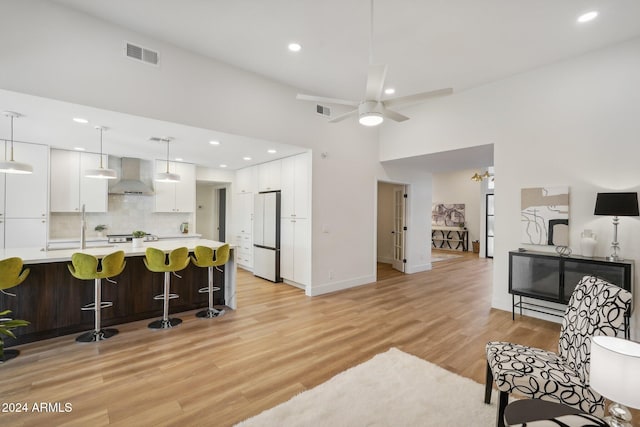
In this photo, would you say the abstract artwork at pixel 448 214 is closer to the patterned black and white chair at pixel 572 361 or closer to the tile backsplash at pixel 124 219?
the tile backsplash at pixel 124 219

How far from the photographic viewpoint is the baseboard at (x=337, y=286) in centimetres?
527

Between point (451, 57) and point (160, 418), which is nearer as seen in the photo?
point (160, 418)

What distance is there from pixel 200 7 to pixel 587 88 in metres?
4.94

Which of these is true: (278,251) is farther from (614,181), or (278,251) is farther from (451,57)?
(614,181)

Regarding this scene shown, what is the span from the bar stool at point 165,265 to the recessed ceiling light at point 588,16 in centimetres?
540

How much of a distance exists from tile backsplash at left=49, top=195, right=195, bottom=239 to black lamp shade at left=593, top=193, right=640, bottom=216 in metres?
7.59

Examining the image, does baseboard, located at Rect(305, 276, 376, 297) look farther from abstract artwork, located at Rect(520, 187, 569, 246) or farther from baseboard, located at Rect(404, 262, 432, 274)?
abstract artwork, located at Rect(520, 187, 569, 246)

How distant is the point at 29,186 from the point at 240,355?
16.3ft

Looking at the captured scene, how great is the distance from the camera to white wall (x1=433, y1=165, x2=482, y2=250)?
37.1 feet

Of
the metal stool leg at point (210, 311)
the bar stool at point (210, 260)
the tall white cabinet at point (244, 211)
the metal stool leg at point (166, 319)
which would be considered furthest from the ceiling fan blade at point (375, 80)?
the tall white cabinet at point (244, 211)

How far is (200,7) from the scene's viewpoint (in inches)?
119

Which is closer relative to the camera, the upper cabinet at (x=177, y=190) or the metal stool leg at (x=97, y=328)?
the metal stool leg at (x=97, y=328)

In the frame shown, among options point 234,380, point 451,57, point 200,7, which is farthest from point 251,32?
point 234,380

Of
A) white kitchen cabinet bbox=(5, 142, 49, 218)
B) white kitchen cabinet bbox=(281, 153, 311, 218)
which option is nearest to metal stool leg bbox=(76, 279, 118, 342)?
white kitchen cabinet bbox=(5, 142, 49, 218)
